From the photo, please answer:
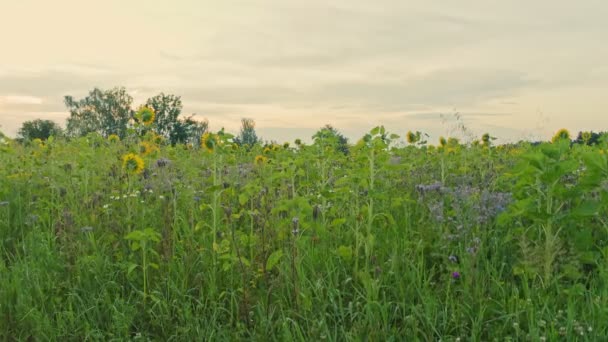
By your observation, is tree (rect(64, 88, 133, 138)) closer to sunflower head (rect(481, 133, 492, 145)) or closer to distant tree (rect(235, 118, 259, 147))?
distant tree (rect(235, 118, 259, 147))

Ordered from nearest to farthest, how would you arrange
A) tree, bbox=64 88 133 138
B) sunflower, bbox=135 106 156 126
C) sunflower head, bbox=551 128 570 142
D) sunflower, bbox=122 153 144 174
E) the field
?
the field → sunflower, bbox=122 153 144 174 → sunflower, bbox=135 106 156 126 → sunflower head, bbox=551 128 570 142 → tree, bbox=64 88 133 138

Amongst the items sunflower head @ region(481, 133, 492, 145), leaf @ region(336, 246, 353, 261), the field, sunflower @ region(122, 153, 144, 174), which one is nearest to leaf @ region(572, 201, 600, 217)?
the field

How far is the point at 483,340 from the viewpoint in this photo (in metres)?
2.93

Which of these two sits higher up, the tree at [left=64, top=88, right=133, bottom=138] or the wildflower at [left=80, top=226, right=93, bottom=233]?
the tree at [left=64, top=88, right=133, bottom=138]

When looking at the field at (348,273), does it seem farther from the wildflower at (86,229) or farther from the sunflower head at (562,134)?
the sunflower head at (562,134)

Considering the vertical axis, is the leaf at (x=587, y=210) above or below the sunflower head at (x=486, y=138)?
below

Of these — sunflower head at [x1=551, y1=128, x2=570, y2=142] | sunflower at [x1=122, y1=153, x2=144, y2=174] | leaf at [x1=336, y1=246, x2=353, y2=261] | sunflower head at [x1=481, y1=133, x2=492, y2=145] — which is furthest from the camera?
sunflower head at [x1=481, y1=133, x2=492, y2=145]

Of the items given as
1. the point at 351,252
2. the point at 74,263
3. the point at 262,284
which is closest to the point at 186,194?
the point at 74,263

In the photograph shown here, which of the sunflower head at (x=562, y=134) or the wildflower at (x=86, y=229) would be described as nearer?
the wildflower at (x=86, y=229)

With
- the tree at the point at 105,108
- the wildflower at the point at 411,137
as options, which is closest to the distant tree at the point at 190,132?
the wildflower at the point at 411,137

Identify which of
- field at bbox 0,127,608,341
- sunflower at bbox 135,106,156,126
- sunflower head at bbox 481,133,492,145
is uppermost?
sunflower at bbox 135,106,156,126

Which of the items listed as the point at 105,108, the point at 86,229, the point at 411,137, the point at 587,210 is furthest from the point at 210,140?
the point at 105,108

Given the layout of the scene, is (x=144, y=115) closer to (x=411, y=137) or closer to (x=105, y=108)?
(x=411, y=137)

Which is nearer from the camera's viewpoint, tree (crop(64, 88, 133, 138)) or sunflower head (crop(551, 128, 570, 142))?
sunflower head (crop(551, 128, 570, 142))
